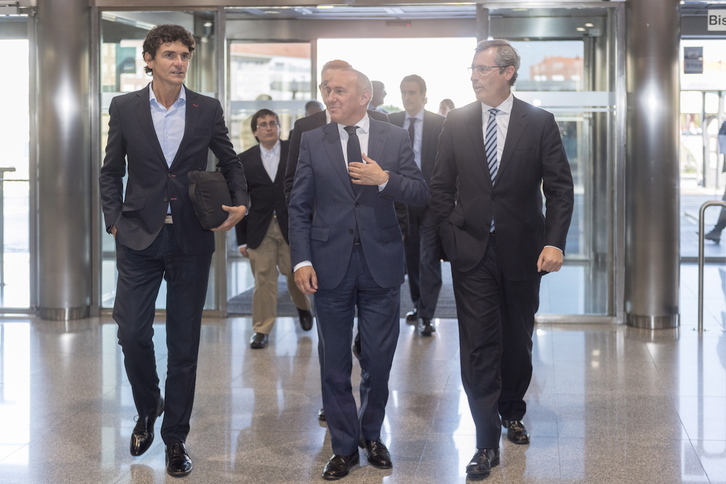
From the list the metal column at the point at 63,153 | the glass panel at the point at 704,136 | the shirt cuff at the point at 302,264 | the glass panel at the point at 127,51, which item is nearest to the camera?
the shirt cuff at the point at 302,264

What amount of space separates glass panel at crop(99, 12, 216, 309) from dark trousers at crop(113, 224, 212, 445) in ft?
14.0

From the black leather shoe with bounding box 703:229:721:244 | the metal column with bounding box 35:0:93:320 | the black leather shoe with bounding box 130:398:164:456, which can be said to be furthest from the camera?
the black leather shoe with bounding box 703:229:721:244

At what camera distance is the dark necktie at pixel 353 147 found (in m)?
4.38

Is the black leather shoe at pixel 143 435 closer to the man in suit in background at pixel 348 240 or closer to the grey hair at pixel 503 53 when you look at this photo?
the man in suit in background at pixel 348 240

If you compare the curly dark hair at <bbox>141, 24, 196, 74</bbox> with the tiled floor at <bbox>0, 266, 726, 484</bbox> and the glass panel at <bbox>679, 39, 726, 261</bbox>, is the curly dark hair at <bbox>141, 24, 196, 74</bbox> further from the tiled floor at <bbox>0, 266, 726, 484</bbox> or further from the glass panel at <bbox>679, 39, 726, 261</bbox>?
the glass panel at <bbox>679, 39, 726, 261</bbox>

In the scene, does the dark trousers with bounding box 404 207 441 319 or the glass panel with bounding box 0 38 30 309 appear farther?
the glass panel with bounding box 0 38 30 309

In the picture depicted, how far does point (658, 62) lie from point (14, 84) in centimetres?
550

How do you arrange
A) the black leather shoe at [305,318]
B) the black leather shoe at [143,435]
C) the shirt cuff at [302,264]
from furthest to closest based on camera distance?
the black leather shoe at [305,318], the black leather shoe at [143,435], the shirt cuff at [302,264]

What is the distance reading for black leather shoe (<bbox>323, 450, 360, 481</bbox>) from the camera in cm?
431

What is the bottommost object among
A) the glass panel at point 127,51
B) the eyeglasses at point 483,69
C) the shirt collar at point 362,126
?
the shirt collar at point 362,126

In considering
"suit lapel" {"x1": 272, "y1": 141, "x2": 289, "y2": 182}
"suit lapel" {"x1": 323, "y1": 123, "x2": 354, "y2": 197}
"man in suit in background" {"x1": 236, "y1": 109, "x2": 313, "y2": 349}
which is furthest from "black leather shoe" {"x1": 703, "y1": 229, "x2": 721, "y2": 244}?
"suit lapel" {"x1": 323, "y1": 123, "x2": 354, "y2": 197}

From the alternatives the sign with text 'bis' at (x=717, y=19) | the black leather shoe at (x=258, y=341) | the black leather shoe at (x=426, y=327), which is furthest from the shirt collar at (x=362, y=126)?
the sign with text 'bis' at (x=717, y=19)

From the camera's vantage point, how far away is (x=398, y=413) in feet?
17.9

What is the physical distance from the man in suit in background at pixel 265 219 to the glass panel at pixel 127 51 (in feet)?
4.89
